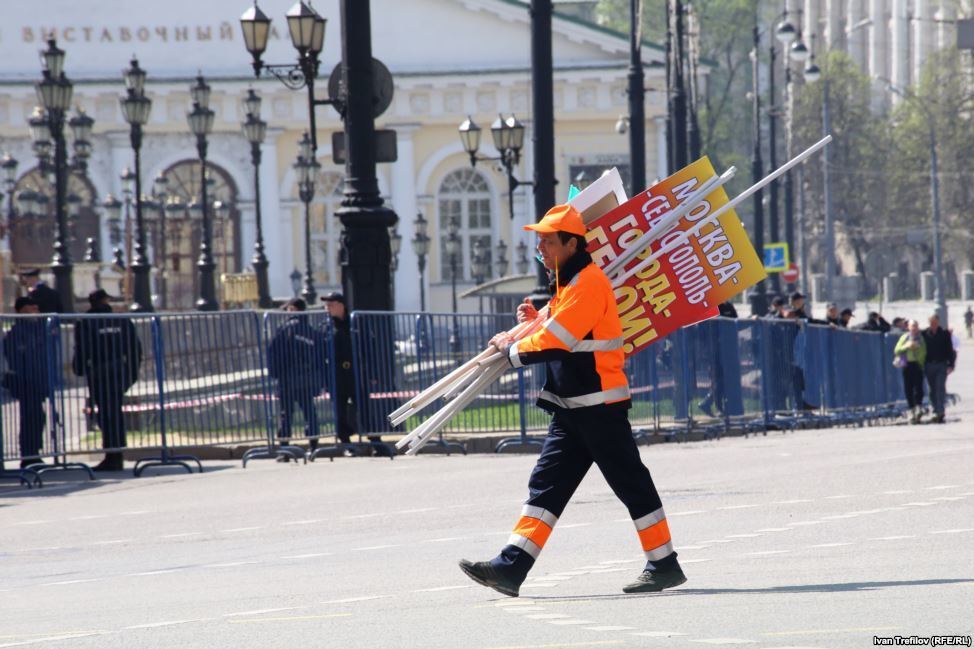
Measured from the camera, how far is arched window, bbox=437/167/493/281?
197 feet

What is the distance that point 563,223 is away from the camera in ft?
26.8

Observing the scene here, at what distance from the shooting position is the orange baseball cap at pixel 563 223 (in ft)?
26.7

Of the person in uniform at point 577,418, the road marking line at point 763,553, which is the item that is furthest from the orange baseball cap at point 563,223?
the road marking line at point 763,553

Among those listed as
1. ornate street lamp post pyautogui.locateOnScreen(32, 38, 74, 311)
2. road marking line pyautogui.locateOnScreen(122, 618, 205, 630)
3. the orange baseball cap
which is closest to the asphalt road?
road marking line pyautogui.locateOnScreen(122, 618, 205, 630)

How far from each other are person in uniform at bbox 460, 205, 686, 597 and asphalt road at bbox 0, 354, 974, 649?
0.16 meters

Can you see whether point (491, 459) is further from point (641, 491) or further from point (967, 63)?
point (967, 63)

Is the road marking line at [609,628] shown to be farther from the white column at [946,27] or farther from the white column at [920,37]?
the white column at [920,37]

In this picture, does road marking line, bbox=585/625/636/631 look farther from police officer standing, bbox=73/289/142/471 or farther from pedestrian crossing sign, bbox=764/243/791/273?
pedestrian crossing sign, bbox=764/243/791/273

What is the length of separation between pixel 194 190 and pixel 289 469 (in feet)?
145

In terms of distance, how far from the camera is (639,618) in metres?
7.24

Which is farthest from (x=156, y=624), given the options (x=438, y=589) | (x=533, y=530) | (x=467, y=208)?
(x=467, y=208)

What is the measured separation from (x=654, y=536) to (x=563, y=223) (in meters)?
1.43

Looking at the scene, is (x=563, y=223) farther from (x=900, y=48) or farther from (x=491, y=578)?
(x=900, y=48)

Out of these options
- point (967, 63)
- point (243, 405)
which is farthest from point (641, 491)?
point (967, 63)
